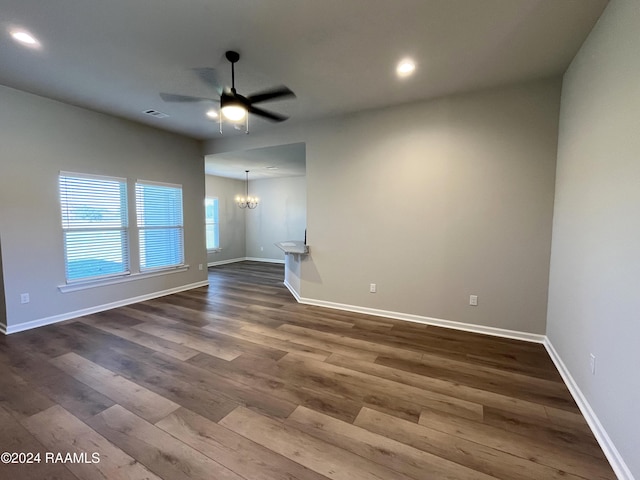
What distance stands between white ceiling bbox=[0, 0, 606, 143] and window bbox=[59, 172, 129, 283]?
3.87ft

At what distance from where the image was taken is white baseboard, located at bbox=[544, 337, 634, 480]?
1.48m

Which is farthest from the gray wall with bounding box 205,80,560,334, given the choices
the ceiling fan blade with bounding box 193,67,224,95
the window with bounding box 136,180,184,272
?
the window with bounding box 136,180,184,272

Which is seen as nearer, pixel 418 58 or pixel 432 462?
pixel 432 462

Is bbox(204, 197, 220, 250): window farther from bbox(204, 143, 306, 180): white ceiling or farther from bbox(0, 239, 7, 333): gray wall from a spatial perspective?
bbox(0, 239, 7, 333): gray wall

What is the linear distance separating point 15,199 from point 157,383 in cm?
298

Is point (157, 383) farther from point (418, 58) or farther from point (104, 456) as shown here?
point (418, 58)

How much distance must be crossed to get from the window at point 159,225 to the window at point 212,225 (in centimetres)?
308

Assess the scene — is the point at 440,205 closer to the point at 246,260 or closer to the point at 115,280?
the point at 115,280

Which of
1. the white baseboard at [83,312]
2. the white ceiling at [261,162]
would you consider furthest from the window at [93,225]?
the white ceiling at [261,162]

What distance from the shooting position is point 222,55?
256cm

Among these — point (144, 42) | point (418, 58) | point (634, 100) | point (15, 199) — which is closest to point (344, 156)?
point (418, 58)

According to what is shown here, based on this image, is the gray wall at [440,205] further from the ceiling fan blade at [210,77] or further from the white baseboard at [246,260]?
the white baseboard at [246,260]

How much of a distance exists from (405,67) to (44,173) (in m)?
4.50

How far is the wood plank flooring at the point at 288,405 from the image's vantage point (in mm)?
1552
